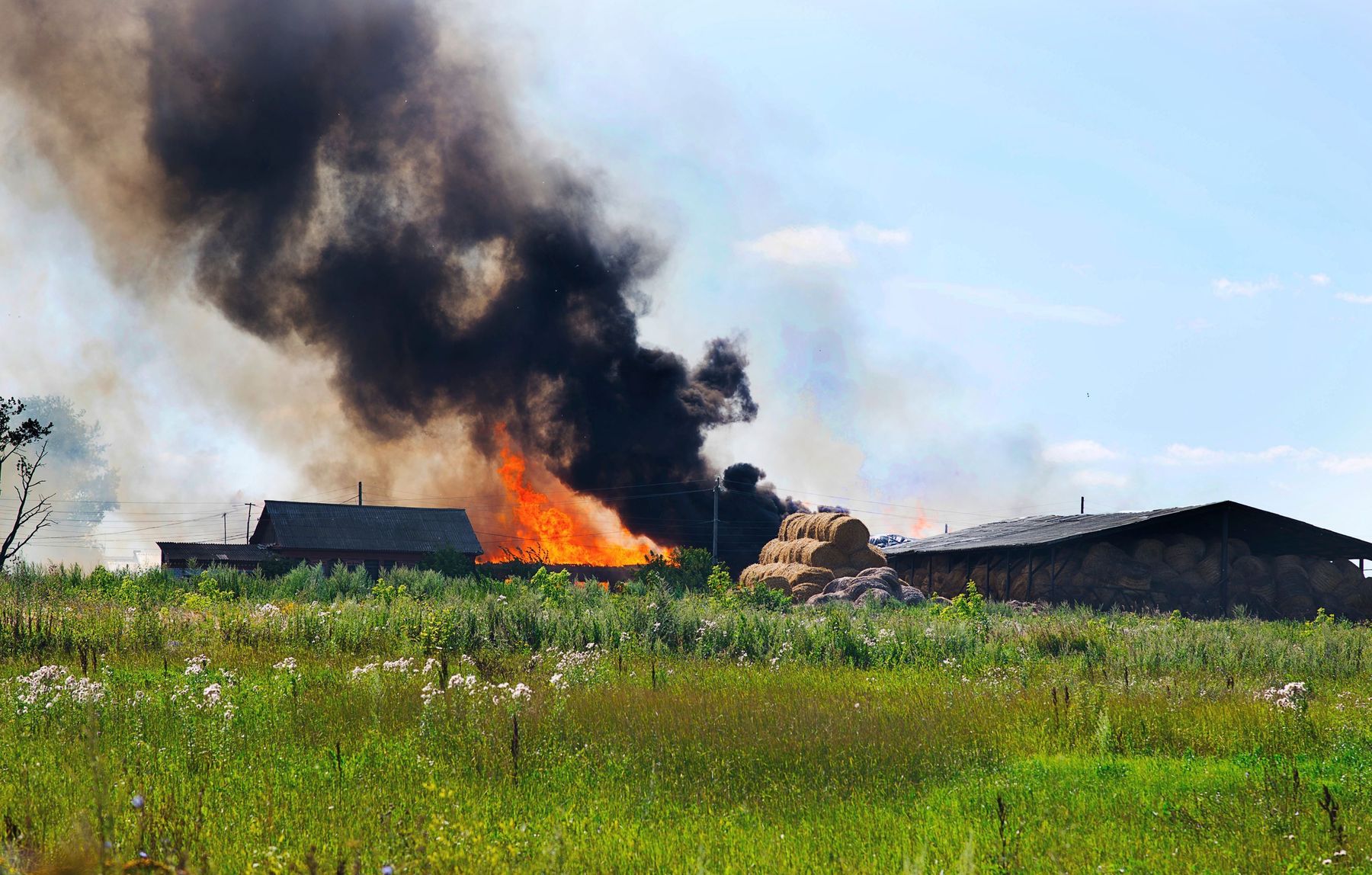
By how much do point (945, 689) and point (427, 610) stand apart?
1030cm

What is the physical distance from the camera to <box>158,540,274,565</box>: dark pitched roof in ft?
159

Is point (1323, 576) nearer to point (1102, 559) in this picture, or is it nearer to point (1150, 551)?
point (1150, 551)

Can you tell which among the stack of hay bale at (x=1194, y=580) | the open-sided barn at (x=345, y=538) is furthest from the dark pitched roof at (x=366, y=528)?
the stack of hay bale at (x=1194, y=580)

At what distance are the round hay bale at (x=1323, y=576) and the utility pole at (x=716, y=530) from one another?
91.4 ft

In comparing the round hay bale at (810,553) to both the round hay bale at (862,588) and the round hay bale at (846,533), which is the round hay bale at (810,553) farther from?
the round hay bale at (862,588)

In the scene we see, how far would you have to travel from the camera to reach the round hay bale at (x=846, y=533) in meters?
38.9

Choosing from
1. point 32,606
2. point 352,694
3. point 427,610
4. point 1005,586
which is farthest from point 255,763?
point 1005,586

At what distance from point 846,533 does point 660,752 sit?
30.6 m

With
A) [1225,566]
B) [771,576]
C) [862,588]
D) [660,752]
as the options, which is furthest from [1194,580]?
[660,752]

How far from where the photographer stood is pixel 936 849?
657 centimetres

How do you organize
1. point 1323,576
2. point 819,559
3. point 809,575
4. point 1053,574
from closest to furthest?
point 1053,574, point 1323,576, point 809,575, point 819,559

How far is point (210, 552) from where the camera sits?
49688 mm

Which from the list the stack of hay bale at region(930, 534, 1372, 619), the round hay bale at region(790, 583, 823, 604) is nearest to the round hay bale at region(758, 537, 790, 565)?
the round hay bale at region(790, 583, 823, 604)

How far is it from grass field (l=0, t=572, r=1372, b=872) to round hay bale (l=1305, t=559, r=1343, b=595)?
60.8 ft
